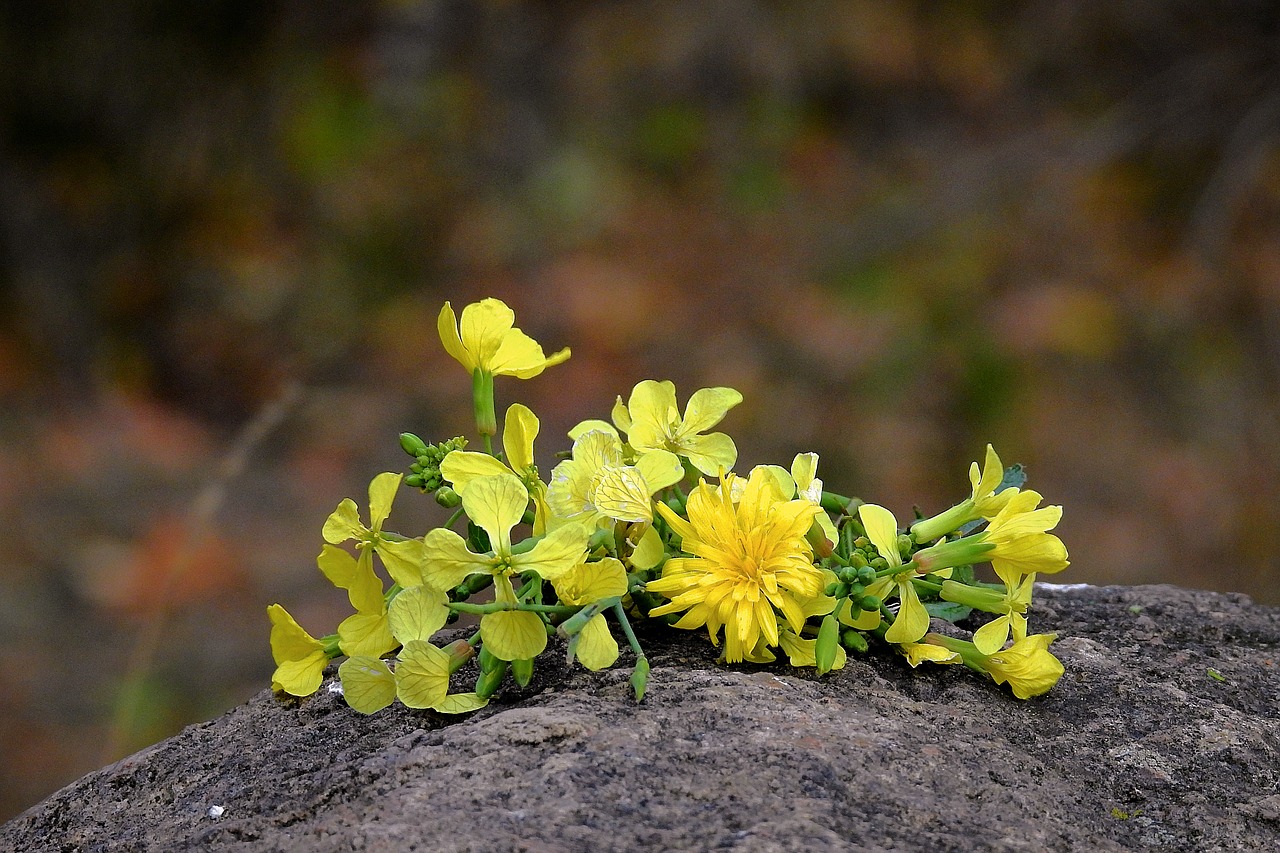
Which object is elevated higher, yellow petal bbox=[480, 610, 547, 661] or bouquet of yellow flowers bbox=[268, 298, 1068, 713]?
bouquet of yellow flowers bbox=[268, 298, 1068, 713]

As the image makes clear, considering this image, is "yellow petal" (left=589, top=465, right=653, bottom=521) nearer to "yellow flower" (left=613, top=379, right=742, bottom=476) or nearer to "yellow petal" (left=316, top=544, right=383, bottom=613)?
"yellow flower" (left=613, top=379, right=742, bottom=476)

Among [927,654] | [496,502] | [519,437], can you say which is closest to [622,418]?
[519,437]

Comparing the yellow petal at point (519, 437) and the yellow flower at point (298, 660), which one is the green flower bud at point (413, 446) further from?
the yellow flower at point (298, 660)

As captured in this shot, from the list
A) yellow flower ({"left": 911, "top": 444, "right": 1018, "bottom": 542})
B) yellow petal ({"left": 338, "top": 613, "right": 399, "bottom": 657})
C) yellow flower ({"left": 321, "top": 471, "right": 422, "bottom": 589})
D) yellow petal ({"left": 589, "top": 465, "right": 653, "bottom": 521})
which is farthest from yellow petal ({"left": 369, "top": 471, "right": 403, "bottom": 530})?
yellow flower ({"left": 911, "top": 444, "right": 1018, "bottom": 542})

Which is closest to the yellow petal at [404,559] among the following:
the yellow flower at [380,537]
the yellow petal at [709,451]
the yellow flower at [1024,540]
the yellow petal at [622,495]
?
the yellow flower at [380,537]

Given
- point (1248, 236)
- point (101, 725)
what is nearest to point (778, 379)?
point (1248, 236)
